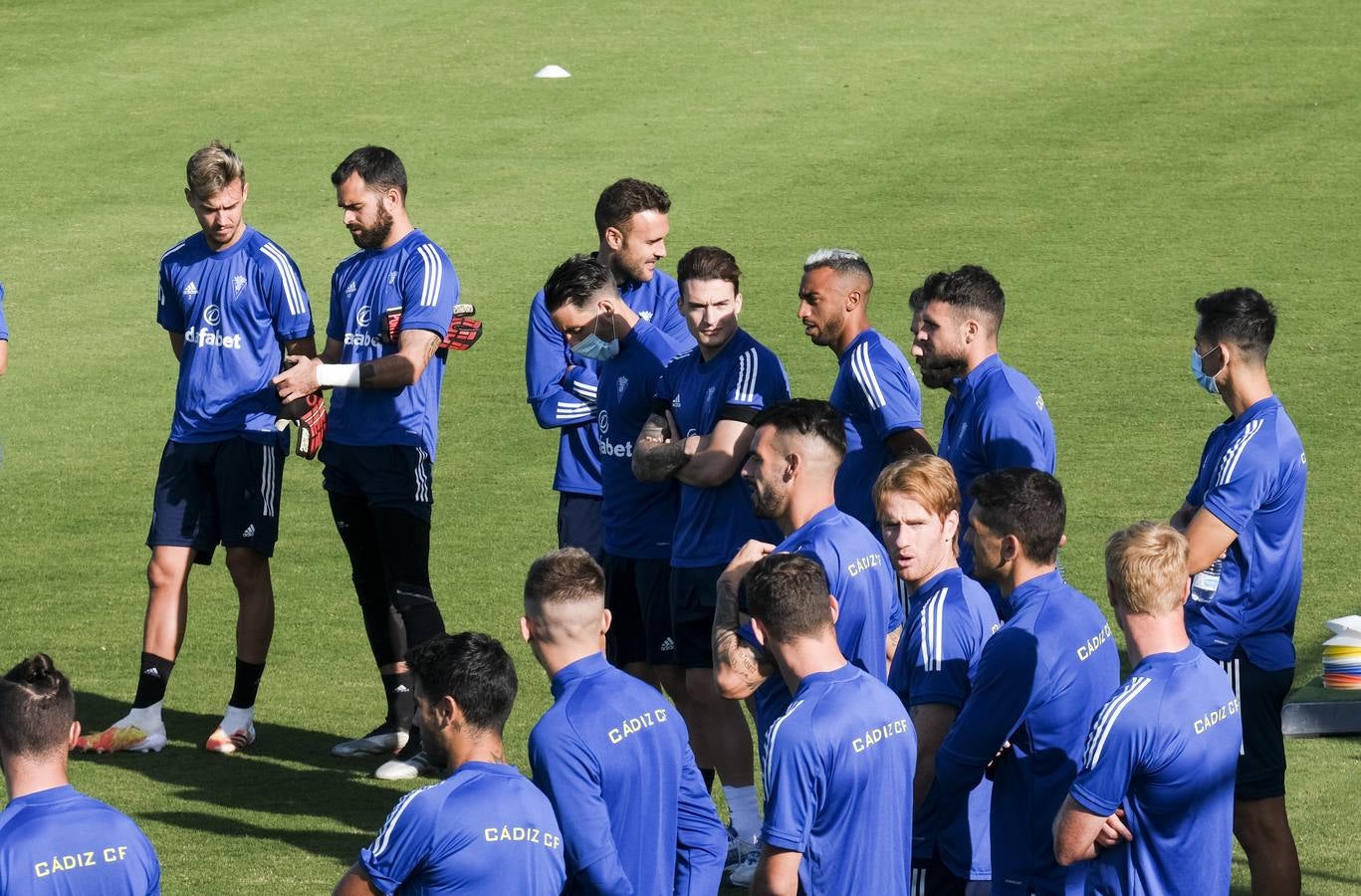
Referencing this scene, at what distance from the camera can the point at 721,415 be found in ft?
21.1

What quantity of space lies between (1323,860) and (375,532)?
3.81 meters

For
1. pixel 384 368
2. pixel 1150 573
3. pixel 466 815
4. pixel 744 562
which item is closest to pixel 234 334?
pixel 384 368

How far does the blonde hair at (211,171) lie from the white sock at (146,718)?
→ 2078 mm

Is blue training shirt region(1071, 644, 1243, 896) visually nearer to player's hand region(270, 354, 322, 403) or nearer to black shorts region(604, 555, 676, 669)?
black shorts region(604, 555, 676, 669)

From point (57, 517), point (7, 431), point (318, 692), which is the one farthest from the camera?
point (7, 431)

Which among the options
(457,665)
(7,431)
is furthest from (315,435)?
(7,431)

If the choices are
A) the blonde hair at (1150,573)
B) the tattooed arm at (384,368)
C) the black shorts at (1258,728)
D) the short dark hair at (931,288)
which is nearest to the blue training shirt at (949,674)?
the blonde hair at (1150,573)

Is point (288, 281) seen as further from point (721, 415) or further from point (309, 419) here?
point (721, 415)

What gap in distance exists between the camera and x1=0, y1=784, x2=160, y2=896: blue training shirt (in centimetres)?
397

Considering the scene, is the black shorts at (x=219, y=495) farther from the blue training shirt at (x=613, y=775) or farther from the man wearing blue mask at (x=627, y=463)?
the blue training shirt at (x=613, y=775)

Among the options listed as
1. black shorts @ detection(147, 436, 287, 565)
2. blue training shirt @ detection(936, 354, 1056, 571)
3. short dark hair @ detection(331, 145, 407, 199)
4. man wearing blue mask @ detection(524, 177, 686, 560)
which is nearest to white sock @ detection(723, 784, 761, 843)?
blue training shirt @ detection(936, 354, 1056, 571)

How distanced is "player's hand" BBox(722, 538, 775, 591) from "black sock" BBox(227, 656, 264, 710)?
A: 335 centimetres

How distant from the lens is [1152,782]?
4.50 metres

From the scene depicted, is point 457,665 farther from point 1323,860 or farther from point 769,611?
point 1323,860
